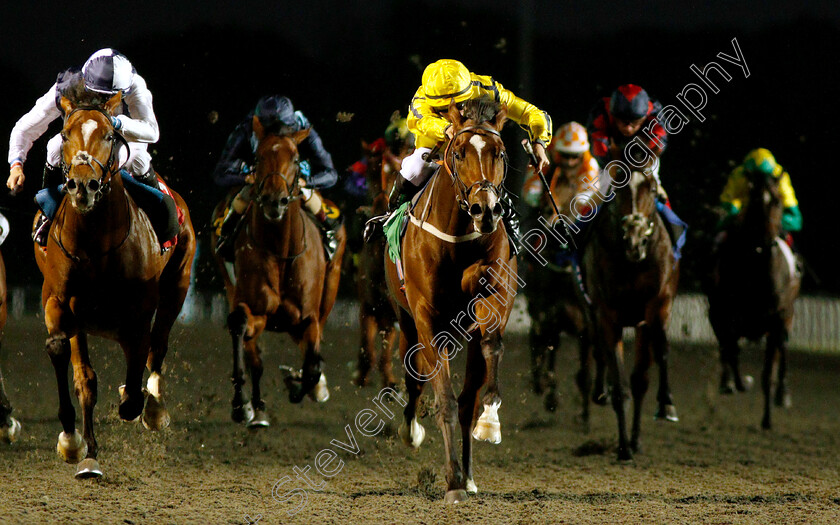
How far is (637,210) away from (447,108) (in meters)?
1.78

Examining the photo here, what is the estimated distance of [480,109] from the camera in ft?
14.6

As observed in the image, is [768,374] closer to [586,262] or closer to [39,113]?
[586,262]

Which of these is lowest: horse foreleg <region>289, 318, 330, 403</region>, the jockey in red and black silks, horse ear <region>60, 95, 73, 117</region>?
horse foreleg <region>289, 318, 330, 403</region>

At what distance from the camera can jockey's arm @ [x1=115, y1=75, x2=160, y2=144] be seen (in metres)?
4.71

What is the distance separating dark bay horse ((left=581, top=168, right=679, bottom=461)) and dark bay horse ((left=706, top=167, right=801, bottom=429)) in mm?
1524

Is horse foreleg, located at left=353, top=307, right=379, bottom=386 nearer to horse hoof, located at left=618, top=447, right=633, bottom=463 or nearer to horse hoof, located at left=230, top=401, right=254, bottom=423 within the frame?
horse hoof, located at left=230, top=401, right=254, bottom=423

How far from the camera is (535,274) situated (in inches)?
319

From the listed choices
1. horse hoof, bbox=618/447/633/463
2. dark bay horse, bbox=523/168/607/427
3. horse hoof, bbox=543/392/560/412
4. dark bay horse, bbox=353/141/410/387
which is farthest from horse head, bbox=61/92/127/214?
horse hoof, bbox=543/392/560/412

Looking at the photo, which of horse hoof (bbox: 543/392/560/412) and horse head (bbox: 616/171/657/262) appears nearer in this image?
horse head (bbox: 616/171/657/262)

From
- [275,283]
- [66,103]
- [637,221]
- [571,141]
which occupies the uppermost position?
[571,141]

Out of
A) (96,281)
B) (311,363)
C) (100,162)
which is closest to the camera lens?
(100,162)

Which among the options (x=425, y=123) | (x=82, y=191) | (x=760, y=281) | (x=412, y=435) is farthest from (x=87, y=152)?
(x=760, y=281)

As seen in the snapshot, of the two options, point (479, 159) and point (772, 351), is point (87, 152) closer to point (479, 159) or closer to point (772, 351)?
point (479, 159)

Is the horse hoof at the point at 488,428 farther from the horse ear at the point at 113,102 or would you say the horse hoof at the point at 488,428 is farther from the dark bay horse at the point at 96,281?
the horse ear at the point at 113,102
